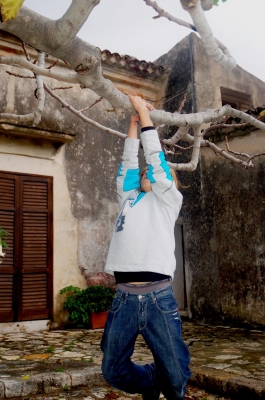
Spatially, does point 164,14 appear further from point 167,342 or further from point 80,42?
point 167,342

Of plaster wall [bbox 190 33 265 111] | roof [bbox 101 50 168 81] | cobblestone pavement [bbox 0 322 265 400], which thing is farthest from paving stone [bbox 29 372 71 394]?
roof [bbox 101 50 168 81]

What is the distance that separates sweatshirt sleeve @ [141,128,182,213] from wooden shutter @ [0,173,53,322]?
5400mm

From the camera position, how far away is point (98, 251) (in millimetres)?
8391

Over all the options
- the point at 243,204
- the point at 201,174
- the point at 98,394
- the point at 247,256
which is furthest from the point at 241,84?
the point at 98,394

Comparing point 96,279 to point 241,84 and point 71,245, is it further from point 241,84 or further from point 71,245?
point 241,84

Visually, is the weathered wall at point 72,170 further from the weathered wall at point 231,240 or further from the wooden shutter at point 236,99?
the wooden shutter at point 236,99

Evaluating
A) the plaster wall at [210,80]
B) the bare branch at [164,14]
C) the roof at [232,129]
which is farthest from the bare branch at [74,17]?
the plaster wall at [210,80]

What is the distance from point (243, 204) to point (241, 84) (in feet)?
11.1

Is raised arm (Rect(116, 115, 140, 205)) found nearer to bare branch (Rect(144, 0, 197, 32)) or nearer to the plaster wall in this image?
bare branch (Rect(144, 0, 197, 32))

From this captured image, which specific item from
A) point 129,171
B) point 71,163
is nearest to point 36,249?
point 71,163

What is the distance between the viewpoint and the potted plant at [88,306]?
7.58 m

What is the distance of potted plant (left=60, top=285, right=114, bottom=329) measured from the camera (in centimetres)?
758

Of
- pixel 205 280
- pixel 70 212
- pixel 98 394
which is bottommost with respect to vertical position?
pixel 98 394

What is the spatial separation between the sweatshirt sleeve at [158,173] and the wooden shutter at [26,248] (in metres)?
5.40
